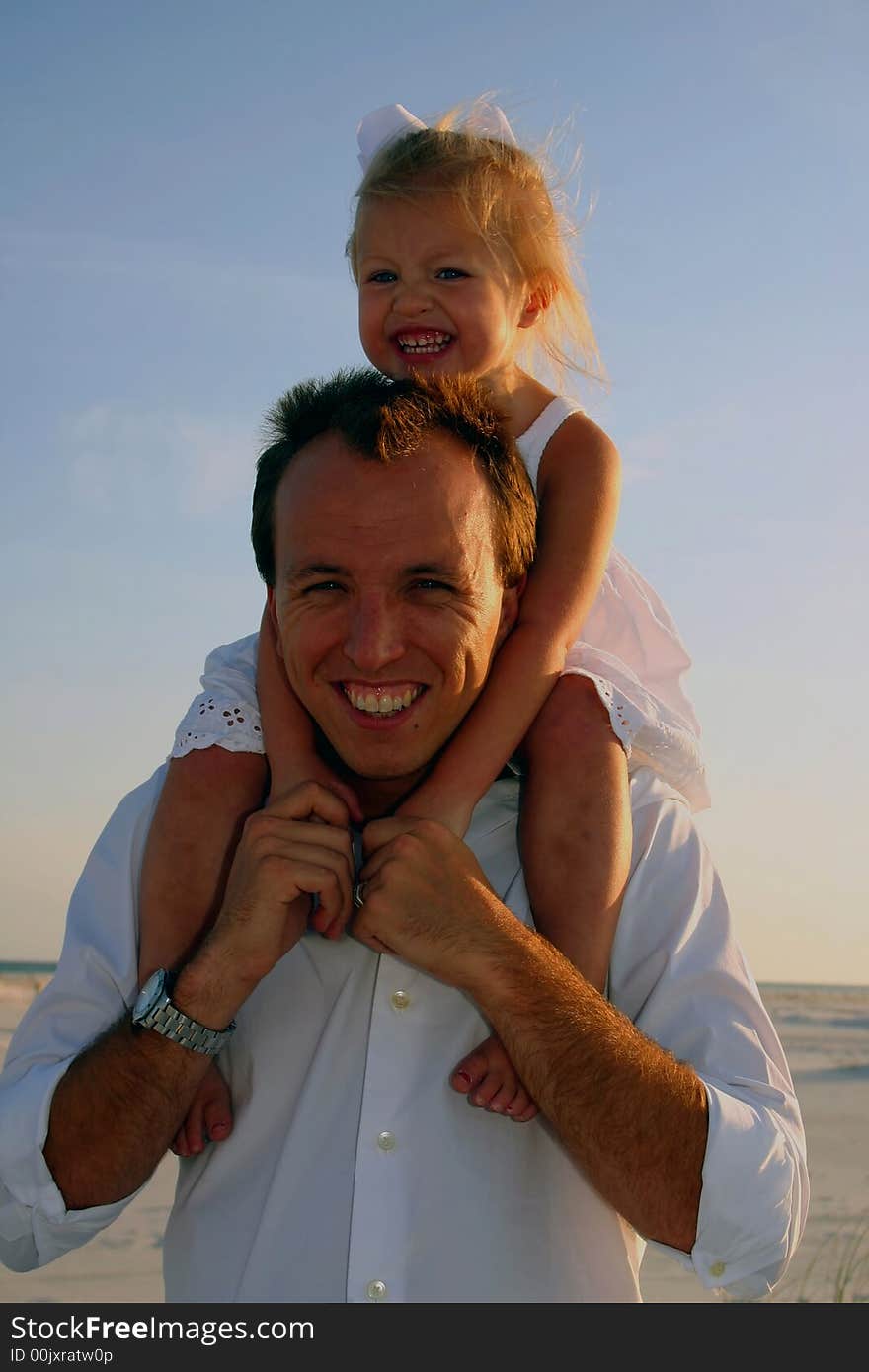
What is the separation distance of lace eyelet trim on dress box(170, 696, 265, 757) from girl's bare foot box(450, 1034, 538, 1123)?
2.77 ft

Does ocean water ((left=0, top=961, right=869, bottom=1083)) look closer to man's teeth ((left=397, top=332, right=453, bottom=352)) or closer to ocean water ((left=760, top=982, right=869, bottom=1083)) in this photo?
ocean water ((left=760, top=982, right=869, bottom=1083))

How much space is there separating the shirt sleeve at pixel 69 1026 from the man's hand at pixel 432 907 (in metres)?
0.57

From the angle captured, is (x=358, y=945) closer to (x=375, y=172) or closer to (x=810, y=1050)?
(x=375, y=172)

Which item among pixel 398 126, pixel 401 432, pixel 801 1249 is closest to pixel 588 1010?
pixel 401 432

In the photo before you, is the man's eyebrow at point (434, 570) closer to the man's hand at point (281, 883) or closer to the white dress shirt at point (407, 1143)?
the man's hand at point (281, 883)

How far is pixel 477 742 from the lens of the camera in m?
2.97

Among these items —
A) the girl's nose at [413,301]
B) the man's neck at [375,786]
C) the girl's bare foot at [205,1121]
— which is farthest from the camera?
the girl's nose at [413,301]

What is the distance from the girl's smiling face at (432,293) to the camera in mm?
3750

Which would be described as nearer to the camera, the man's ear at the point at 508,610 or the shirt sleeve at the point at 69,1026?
the shirt sleeve at the point at 69,1026

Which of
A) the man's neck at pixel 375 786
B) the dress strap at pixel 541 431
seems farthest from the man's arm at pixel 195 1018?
the dress strap at pixel 541 431

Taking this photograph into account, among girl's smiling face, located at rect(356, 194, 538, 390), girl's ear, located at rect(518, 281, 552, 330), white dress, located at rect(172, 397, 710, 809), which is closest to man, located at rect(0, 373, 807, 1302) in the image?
white dress, located at rect(172, 397, 710, 809)

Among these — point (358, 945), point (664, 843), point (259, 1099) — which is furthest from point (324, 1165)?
point (664, 843)

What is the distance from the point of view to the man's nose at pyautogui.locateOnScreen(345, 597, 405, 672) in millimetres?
2906

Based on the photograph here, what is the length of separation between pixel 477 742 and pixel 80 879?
929mm
